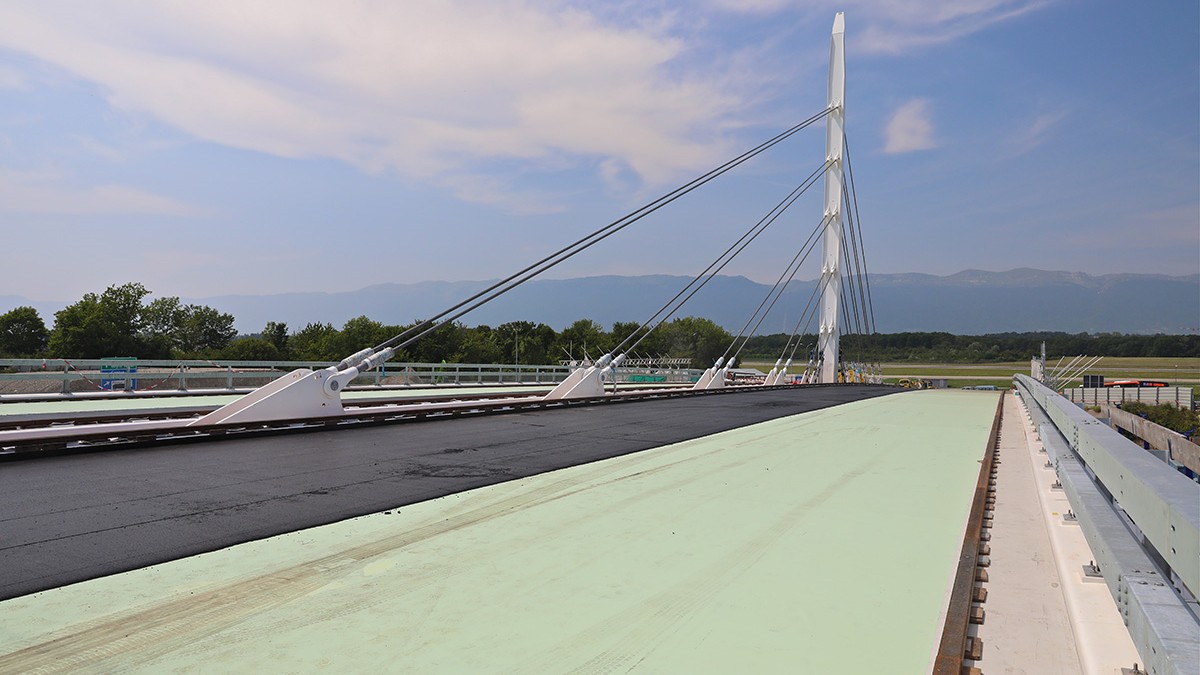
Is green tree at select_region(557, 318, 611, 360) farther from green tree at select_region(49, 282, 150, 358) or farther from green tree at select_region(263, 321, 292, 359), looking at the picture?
green tree at select_region(49, 282, 150, 358)

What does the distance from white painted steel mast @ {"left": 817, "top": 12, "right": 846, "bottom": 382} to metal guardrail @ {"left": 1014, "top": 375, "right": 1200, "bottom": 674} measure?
37.6m

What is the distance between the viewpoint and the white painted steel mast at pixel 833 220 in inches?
1587

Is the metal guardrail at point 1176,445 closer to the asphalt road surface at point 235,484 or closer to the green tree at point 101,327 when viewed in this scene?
the asphalt road surface at point 235,484

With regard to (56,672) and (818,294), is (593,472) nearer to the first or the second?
(56,672)

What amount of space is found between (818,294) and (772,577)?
37.3 meters

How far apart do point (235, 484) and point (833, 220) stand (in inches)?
1519

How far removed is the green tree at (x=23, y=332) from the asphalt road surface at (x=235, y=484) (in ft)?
290

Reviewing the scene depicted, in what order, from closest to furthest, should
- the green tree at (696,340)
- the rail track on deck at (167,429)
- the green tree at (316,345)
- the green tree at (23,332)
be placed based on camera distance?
1. the rail track on deck at (167,429)
2. the green tree at (23,332)
3. the green tree at (316,345)
4. the green tree at (696,340)

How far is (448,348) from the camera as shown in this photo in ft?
359

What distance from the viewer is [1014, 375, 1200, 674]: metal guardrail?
2.21 meters

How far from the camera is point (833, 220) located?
40.8m

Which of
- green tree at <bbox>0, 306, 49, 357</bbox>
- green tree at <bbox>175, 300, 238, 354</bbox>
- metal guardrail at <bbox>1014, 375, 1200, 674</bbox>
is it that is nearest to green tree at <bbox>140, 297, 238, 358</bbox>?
green tree at <bbox>175, 300, 238, 354</bbox>

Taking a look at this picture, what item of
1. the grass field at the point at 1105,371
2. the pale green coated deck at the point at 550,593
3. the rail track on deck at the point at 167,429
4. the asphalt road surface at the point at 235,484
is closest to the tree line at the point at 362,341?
the grass field at the point at 1105,371

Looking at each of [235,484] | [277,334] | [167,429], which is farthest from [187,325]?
[235,484]
